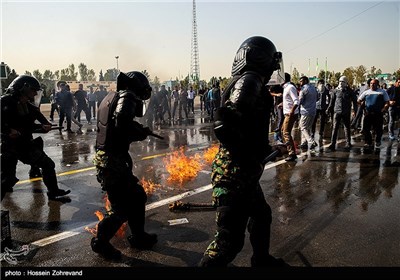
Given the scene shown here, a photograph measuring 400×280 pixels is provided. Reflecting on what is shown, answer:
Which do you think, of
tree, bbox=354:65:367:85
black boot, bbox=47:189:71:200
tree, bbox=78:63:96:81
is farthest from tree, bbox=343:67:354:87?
tree, bbox=78:63:96:81

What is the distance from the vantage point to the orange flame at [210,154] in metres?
7.42

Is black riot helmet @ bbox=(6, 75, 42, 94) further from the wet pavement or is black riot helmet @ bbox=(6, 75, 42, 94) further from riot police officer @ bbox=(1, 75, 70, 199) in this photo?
the wet pavement

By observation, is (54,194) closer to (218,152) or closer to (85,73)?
(218,152)

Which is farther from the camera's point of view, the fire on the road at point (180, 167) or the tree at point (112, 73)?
the fire on the road at point (180, 167)

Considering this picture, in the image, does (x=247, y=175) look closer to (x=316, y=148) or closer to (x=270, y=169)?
(x=270, y=169)

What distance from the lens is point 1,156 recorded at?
162 inches

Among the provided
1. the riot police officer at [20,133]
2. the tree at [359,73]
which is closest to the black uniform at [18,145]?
the riot police officer at [20,133]

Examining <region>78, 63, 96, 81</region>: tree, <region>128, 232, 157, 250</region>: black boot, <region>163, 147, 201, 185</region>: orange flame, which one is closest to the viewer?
<region>128, 232, 157, 250</region>: black boot

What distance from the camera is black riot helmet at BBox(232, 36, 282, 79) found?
245 centimetres

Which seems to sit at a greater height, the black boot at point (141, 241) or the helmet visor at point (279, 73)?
the helmet visor at point (279, 73)

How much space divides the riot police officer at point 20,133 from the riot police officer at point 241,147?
3176 millimetres

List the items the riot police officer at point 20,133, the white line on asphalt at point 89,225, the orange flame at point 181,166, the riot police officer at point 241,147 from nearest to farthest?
the riot police officer at point 241,147 < the white line on asphalt at point 89,225 < the riot police officer at point 20,133 < the orange flame at point 181,166

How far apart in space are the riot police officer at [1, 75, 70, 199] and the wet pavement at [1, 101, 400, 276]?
567mm

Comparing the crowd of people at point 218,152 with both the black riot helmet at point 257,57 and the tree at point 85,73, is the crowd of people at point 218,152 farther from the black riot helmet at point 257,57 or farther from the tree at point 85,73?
the tree at point 85,73
